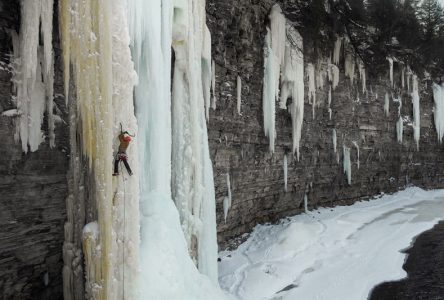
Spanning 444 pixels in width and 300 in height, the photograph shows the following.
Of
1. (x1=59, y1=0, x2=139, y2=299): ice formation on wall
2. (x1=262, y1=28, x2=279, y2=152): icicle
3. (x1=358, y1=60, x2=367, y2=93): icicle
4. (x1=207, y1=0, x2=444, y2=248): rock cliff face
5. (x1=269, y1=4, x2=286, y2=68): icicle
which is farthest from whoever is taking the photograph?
(x1=358, y1=60, x2=367, y2=93): icicle

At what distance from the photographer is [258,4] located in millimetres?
11273

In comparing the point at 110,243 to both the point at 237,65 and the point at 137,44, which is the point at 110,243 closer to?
the point at 137,44

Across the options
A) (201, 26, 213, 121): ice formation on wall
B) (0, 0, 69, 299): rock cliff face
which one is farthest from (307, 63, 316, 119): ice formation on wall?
(0, 0, 69, 299): rock cliff face

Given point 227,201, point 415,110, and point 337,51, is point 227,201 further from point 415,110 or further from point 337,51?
point 415,110

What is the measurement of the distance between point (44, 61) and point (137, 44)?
120 cm

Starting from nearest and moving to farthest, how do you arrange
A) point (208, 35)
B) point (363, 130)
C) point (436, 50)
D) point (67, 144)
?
1. point (67, 144)
2. point (208, 35)
3. point (363, 130)
4. point (436, 50)

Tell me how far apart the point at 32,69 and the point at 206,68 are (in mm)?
4167

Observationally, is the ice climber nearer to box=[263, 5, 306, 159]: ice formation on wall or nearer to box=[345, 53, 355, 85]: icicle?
box=[263, 5, 306, 159]: ice formation on wall

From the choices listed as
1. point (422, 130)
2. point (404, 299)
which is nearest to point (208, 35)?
point (404, 299)

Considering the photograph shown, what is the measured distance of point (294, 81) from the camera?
13031mm

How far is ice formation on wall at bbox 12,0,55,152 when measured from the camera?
17.3 feet

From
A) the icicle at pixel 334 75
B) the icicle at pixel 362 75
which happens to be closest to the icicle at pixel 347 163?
the icicle at pixel 334 75

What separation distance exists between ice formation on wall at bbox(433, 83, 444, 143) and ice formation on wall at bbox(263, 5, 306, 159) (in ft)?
37.8

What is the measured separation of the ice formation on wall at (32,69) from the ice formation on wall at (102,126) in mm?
809
